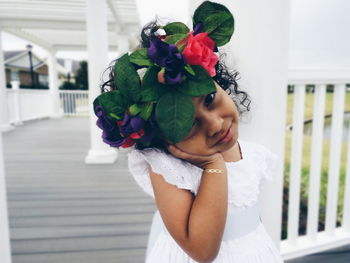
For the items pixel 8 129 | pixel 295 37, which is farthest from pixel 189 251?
pixel 8 129

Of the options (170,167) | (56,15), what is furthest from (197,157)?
(56,15)

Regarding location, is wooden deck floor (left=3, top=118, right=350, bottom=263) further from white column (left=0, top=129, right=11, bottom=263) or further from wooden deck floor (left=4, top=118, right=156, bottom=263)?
white column (left=0, top=129, right=11, bottom=263)

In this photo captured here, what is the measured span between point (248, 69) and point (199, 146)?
562mm

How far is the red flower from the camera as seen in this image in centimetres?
71

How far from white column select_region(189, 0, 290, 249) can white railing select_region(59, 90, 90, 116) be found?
1215 centimetres

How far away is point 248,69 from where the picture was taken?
1209 millimetres

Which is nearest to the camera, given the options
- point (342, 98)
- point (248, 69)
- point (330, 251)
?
point (248, 69)

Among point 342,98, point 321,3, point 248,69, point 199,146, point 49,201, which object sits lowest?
point 49,201

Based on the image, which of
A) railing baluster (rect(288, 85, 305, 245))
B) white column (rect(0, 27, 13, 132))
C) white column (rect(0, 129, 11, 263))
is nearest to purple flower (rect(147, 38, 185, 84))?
white column (rect(0, 129, 11, 263))

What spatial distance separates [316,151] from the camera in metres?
1.66

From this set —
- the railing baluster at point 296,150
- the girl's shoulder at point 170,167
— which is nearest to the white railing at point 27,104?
the railing baluster at point 296,150

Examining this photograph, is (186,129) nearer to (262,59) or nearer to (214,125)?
(214,125)

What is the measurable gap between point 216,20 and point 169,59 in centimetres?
21

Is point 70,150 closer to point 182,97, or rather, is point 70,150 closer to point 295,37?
point 295,37
